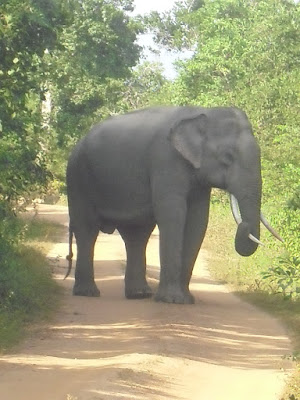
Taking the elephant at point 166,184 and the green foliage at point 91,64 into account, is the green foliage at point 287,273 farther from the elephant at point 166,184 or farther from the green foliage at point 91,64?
the green foliage at point 91,64

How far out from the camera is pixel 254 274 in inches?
846

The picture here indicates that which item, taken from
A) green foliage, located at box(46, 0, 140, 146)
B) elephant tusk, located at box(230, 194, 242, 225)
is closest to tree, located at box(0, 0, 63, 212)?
elephant tusk, located at box(230, 194, 242, 225)

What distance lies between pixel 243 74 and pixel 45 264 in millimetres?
19450

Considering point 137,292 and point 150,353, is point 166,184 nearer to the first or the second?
point 137,292

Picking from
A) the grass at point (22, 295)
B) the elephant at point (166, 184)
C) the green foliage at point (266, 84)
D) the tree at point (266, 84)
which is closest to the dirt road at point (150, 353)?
the grass at point (22, 295)

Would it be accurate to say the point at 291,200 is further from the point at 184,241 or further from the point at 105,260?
the point at 105,260

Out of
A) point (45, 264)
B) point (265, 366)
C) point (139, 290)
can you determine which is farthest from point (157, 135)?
point (265, 366)

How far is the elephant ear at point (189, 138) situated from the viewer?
58.0ft

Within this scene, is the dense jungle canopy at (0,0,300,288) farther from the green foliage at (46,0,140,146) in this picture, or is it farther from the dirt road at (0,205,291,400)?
the dirt road at (0,205,291,400)

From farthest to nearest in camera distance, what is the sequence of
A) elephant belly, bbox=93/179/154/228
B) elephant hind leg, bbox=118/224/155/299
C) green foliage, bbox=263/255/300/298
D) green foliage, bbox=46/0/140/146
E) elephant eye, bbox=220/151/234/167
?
green foliage, bbox=46/0/140/146, elephant hind leg, bbox=118/224/155/299, elephant belly, bbox=93/179/154/228, elephant eye, bbox=220/151/234/167, green foliage, bbox=263/255/300/298

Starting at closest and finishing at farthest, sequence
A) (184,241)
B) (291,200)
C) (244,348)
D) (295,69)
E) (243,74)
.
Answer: (244,348) < (184,241) < (291,200) < (295,69) < (243,74)

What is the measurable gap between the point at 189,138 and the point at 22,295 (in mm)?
3385

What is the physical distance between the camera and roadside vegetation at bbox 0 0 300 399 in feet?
50.2

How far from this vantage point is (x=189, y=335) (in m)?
13.9
